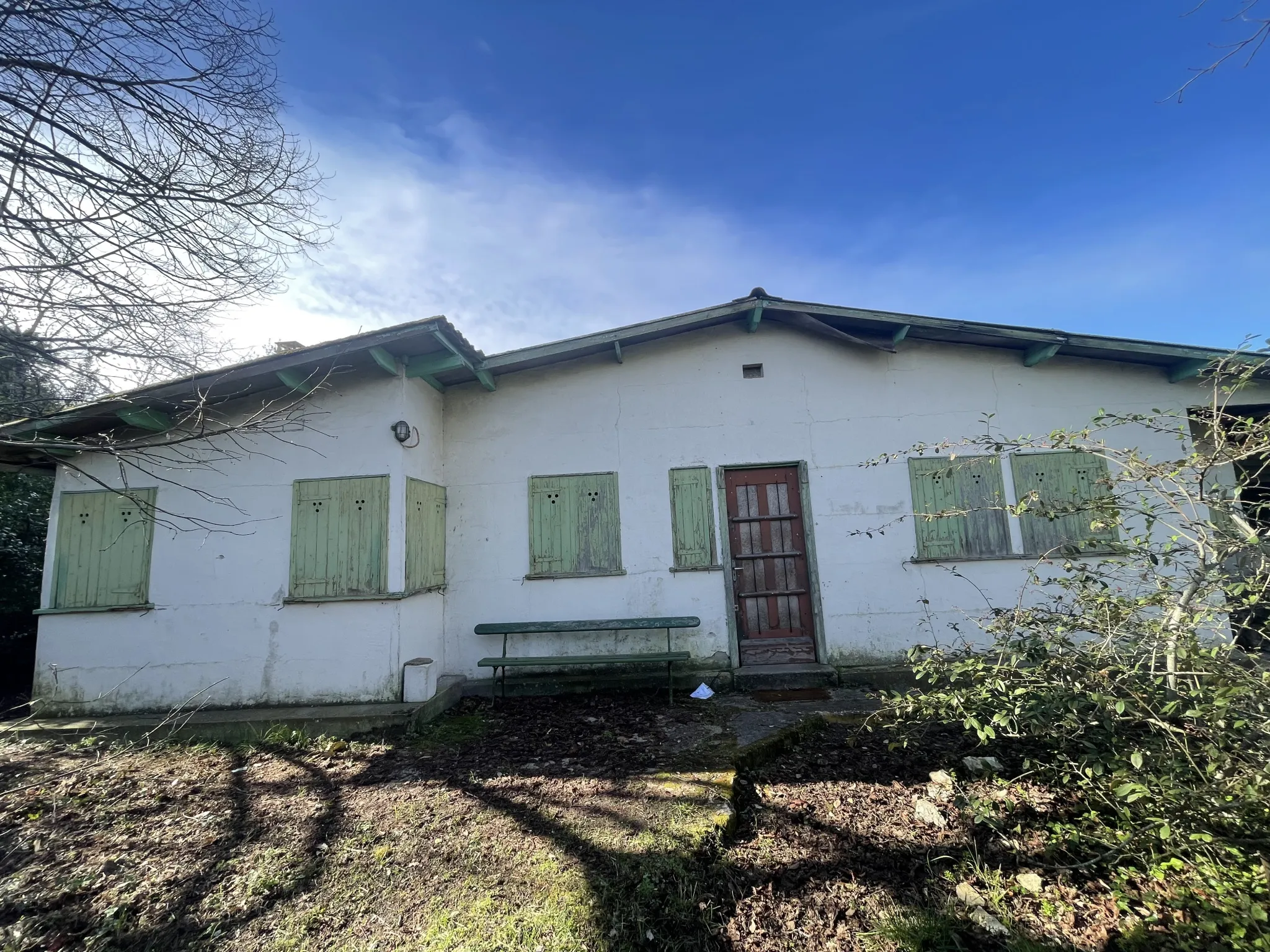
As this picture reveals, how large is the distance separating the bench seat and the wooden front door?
0.86 m

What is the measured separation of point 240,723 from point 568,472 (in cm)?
376

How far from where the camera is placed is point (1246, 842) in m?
2.28

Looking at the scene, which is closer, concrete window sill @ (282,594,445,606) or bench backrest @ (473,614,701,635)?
concrete window sill @ (282,594,445,606)

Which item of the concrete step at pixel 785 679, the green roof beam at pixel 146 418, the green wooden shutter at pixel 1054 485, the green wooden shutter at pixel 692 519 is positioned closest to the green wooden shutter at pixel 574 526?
the green wooden shutter at pixel 692 519

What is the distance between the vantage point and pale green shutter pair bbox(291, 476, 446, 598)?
17.2ft

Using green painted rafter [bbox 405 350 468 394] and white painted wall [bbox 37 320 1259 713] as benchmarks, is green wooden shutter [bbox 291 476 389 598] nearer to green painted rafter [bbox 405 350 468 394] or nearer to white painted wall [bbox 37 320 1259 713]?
white painted wall [bbox 37 320 1259 713]

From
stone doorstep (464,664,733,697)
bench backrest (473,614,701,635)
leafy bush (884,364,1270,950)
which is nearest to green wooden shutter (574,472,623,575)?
bench backrest (473,614,701,635)

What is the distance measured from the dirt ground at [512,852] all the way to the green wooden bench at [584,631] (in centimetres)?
114

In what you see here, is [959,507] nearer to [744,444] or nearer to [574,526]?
[744,444]

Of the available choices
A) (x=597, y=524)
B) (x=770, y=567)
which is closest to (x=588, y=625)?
(x=597, y=524)

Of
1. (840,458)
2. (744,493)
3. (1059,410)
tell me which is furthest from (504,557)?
(1059,410)

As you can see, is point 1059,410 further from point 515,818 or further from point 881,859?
point 515,818

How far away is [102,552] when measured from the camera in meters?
5.50

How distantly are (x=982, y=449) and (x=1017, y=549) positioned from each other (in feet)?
3.67
